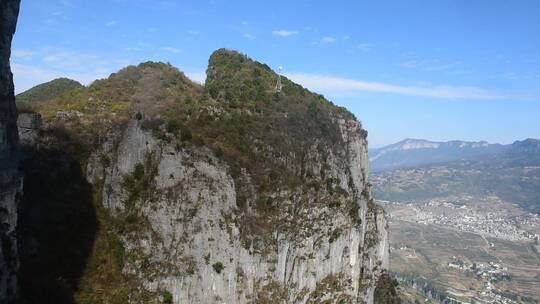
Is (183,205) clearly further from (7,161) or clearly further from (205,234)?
(7,161)

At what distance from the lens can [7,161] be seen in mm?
20359

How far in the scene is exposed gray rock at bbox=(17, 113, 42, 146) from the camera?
112 feet

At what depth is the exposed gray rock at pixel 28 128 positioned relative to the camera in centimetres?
3412

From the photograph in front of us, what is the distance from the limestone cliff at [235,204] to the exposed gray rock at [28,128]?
14.4ft

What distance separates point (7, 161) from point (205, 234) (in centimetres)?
1555

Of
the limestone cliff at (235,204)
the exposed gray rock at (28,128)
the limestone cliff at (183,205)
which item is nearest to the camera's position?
the limestone cliff at (183,205)

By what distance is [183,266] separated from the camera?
3238 centimetres

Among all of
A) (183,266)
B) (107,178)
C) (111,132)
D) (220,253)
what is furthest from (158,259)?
(111,132)

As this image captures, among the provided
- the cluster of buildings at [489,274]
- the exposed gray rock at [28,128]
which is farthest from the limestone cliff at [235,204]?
the cluster of buildings at [489,274]

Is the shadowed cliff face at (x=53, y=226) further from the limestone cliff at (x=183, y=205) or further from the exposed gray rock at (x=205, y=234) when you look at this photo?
the exposed gray rock at (x=205, y=234)

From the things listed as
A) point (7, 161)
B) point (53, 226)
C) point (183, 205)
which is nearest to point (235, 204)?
point (183, 205)

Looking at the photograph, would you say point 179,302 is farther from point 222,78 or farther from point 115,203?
point 222,78

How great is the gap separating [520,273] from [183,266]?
17718cm

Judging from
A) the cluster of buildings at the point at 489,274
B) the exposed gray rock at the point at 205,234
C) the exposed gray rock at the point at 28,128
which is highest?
the exposed gray rock at the point at 28,128
